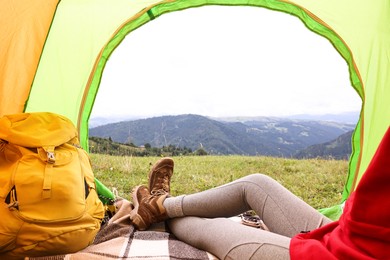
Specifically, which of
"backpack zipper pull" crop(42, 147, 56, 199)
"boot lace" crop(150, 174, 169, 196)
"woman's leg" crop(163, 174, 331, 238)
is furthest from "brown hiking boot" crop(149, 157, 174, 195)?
"backpack zipper pull" crop(42, 147, 56, 199)

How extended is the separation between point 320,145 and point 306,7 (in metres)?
2.48

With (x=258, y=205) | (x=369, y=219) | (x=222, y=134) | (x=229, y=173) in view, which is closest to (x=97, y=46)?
(x=258, y=205)

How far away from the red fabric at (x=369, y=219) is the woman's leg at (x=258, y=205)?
54cm

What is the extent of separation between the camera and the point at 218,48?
6844 millimetres

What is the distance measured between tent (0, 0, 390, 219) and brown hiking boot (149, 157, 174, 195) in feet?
1.99

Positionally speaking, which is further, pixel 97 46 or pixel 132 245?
pixel 97 46

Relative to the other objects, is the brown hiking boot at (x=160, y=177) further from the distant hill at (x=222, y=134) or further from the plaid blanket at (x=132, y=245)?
the distant hill at (x=222, y=134)

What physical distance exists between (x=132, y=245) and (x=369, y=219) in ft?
3.54

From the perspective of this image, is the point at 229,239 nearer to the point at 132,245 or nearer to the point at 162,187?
the point at 132,245

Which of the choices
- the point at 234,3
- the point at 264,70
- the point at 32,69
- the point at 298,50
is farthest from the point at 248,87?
the point at 32,69

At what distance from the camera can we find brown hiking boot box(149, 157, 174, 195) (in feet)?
7.23

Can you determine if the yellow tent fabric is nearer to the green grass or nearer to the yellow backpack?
the yellow backpack

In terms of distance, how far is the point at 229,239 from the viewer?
1455mm

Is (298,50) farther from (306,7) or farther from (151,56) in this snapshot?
(306,7)
